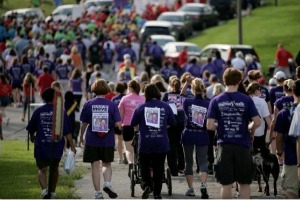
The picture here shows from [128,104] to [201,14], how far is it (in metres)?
43.7

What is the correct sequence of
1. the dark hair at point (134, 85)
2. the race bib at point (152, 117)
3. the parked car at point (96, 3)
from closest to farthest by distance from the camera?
the race bib at point (152, 117)
the dark hair at point (134, 85)
the parked car at point (96, 3)

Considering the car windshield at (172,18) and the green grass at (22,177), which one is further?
the car windshield at (172,18)

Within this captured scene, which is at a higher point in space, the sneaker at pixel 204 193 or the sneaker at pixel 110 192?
the sneaker at pixel 110 192

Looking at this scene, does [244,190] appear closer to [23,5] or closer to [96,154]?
[96,154]

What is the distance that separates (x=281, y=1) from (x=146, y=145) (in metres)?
57.9

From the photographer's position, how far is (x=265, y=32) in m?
Answer: 64.1

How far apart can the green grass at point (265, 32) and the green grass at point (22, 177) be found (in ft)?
85.7

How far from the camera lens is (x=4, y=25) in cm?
5450

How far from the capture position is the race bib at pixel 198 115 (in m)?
21.3

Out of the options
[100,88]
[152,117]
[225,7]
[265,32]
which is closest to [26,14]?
[265,32]

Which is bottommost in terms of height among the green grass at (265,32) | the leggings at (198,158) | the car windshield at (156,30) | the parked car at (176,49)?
the green grass at (265,32)

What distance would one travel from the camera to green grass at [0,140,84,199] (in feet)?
68.7

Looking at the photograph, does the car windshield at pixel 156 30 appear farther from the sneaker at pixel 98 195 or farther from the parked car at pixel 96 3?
the sneaker at pixel 98 195

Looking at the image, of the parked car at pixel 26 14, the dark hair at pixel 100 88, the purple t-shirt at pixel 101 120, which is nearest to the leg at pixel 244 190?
the purple t-shirt at pixel 101 120
